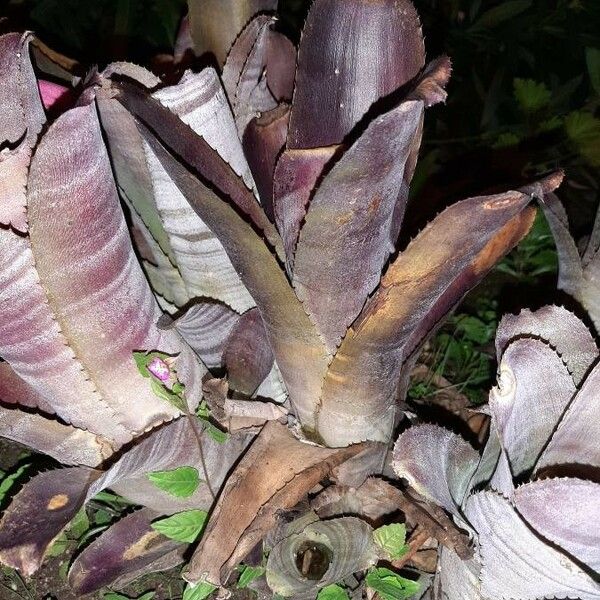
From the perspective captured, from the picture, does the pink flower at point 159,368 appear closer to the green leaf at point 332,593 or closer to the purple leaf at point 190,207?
the purple leaf at point 190,207

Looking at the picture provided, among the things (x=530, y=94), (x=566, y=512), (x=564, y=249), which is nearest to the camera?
(x=566, y=512)

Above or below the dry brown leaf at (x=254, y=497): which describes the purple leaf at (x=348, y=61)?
above

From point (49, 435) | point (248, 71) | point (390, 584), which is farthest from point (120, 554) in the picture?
point (248, 71)

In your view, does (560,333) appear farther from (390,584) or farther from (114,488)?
(114,488)

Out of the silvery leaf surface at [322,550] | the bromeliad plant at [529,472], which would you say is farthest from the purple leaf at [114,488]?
the bromeliad plant at [529,472]

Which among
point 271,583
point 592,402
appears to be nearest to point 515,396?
point 592,402

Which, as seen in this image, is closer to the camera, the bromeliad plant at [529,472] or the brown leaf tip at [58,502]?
the bromeliad plant at [529,472]

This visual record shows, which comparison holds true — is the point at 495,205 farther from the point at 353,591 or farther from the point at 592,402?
the point at 353,591
